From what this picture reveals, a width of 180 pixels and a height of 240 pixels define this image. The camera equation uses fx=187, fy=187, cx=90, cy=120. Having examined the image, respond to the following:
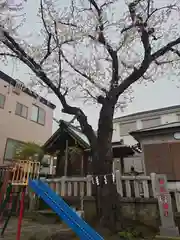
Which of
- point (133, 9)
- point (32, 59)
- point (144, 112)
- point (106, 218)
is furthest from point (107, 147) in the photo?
point (144, 112)

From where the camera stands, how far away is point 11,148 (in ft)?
43.2

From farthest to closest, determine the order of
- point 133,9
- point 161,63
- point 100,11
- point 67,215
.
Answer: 1. point 161,63
2. point 100,11
3. point 133,9
4. point 67,215

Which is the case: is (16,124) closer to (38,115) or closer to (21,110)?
(21,110)

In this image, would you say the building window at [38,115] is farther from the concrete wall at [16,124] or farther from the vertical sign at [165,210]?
the vertical sign at [165,210]

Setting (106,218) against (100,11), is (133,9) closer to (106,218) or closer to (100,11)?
(100,11)

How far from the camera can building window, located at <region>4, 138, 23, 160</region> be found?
12.7 meters

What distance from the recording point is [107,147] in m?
6.28

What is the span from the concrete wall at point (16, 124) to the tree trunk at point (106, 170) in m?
8.67

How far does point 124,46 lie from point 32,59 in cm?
373

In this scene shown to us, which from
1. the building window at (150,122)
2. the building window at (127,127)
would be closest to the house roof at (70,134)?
A: the building window at (127,127)

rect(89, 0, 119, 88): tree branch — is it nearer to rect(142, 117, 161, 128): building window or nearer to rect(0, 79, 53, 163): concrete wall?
rect(0, 79, 53, 163): concrete wall

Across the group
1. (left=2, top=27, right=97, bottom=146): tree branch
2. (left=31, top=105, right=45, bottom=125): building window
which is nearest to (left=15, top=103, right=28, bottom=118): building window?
(left=31, top=105, right=45, bottom=125): building window

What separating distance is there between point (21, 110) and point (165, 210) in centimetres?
1200

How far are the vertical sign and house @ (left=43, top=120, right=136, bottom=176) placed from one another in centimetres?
521
